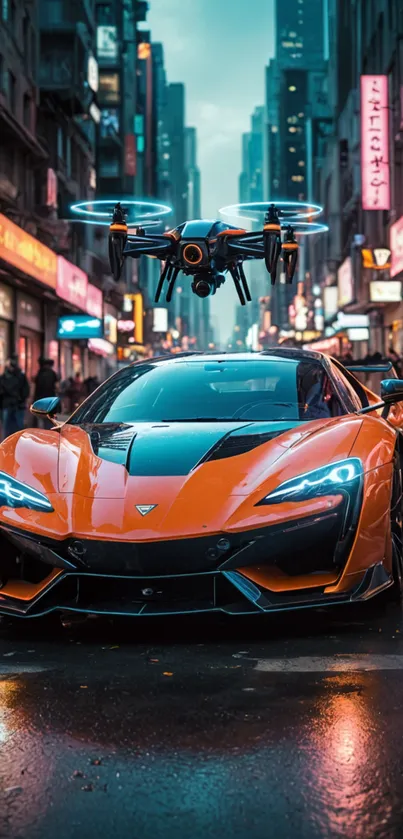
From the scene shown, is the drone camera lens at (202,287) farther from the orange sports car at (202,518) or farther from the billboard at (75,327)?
the billboard at (75,327)

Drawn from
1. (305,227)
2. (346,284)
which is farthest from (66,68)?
(305,227)

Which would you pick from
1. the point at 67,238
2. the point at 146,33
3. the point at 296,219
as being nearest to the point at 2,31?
the point at 67,238

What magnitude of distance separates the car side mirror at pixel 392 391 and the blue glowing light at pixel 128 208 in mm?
7826

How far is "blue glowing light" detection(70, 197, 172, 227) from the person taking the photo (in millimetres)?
13102

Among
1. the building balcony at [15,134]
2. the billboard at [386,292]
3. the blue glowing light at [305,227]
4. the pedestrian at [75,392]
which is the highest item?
the building balcony at [15,134]

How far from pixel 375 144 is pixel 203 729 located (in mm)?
38171

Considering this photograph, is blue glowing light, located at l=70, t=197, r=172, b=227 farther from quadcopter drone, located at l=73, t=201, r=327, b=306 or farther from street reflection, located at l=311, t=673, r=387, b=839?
street reflection, located at l=311, t=673, r=387, b=839

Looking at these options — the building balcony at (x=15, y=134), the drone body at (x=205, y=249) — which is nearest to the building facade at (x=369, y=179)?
the building balcony at (x=15, y=134)

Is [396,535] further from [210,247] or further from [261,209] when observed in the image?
[261,209]

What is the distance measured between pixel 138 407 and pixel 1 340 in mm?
24163

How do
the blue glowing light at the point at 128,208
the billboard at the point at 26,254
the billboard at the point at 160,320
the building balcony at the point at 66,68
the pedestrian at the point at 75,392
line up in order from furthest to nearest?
1. the billboard at the point at 160,320
2. the building balcony at the point at 66,68
3. the pedestrian at the point at 75,392
4. the billboard at the point at 26,254
5. the blue glowing light at the point at 128,208

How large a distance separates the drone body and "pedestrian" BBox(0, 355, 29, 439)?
736 centimetres

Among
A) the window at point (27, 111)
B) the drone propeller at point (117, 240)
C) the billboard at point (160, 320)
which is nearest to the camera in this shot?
the drone propeller at point (117, 240)

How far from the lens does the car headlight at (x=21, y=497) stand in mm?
4230
